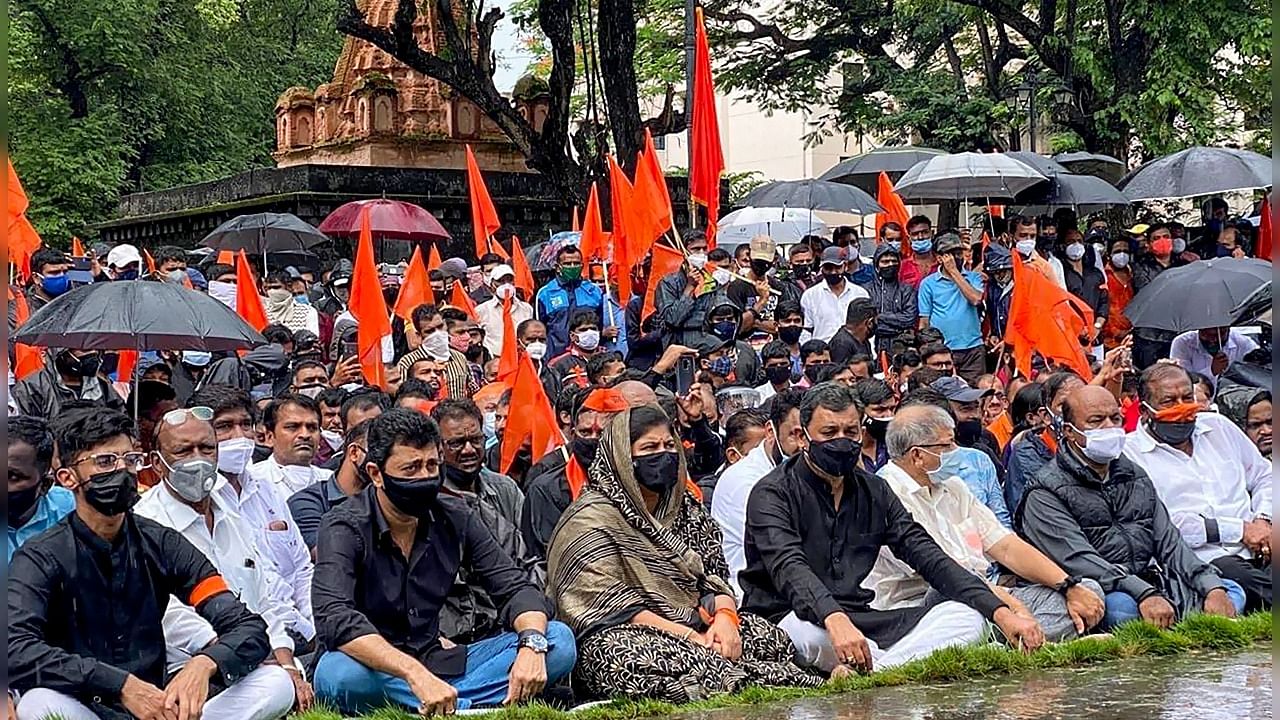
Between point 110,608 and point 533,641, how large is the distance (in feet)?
5.42

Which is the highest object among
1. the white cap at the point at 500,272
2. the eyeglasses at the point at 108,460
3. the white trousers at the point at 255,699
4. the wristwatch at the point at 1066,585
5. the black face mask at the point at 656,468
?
the white cap at the point at 500,272

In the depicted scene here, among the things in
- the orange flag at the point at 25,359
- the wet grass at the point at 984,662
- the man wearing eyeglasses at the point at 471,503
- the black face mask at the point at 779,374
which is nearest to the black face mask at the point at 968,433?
the black face mask at the point at 779,374

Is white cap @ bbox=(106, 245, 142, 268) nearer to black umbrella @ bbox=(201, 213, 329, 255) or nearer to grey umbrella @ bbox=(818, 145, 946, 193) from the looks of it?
black umbrella @ bbox=(201, 213, 329, 255)

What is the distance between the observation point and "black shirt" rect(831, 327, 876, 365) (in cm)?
1207

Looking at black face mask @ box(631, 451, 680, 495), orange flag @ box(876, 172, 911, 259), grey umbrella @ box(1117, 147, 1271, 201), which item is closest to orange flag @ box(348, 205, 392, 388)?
black face mask @ box(631, 451, 680, 495)

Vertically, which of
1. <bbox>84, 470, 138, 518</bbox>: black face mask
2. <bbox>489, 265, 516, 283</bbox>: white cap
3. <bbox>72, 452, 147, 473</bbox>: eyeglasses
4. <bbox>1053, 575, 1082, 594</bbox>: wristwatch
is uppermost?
<bbox>489, 265, 516, 283</bbox>: white cap

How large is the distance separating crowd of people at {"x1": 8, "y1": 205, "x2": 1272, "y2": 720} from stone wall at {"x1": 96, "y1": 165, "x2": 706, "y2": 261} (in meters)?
10.3

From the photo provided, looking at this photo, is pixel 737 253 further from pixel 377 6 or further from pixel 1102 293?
pixel 377 6

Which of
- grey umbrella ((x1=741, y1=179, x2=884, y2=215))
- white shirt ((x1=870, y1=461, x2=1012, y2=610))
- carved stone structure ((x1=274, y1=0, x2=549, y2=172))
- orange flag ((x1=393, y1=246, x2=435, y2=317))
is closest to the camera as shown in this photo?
white shirt ((x1=870, y1=461, x2=1012, y2=610))

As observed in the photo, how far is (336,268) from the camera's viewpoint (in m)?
16.7

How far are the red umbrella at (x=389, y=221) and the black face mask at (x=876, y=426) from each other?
27.7 feet

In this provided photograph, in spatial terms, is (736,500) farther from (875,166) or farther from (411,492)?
(875,166)

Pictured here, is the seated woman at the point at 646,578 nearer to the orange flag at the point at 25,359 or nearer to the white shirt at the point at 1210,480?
the white shirt at the point at 1210,480

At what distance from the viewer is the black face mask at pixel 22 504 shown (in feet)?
20.3
